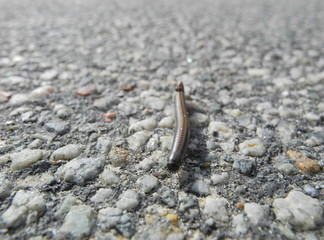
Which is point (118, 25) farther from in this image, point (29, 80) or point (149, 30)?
point (29, 80)

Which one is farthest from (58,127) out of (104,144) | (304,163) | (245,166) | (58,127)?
(304,163)

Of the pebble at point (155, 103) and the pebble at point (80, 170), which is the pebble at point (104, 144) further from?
the pebble at point (155, 103)

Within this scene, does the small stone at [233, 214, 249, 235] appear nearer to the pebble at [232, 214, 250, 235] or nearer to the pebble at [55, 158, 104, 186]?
the pebble at [232, 214, 250, 235]

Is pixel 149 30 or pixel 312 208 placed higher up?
pixel 149 30

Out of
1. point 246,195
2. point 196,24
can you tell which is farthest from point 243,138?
point 196,24

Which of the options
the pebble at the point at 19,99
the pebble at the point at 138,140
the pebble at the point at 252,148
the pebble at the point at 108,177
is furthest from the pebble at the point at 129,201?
the pebble at the point at 19,99

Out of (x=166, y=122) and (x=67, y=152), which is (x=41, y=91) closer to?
(x=67, y=152)

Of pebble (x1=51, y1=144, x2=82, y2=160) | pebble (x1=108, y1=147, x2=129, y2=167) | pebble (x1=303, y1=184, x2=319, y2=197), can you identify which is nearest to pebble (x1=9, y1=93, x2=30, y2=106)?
pebble (x1=51, y1=144, x2=82, y2=160)
